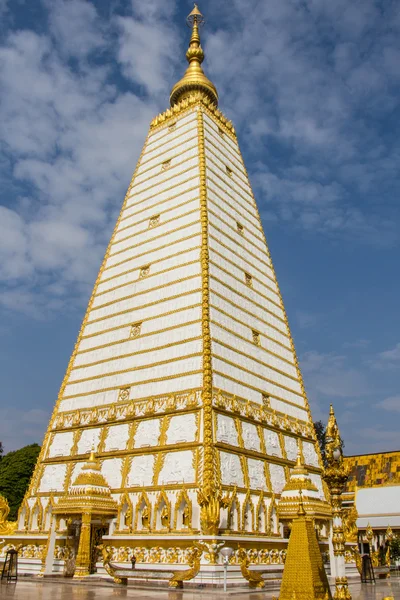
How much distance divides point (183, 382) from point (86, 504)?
5.31m

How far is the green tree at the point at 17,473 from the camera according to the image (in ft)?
125

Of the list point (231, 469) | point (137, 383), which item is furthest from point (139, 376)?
point (231, 469)

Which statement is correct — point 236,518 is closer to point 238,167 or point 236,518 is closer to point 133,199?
point 133,199

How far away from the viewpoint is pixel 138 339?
73.0 ft

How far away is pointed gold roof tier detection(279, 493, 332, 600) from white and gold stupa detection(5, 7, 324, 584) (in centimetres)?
710

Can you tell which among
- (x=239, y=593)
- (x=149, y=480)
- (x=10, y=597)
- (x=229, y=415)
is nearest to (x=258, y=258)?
(x=229, y=415)

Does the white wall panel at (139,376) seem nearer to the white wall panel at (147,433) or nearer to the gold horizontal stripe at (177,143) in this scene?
the white wall panel at (147,433)

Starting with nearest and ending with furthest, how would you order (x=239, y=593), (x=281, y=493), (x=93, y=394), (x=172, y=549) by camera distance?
(x=239, y=593) < (x=172, y=549) < (x=281, y=493) < (x=93, y=394)

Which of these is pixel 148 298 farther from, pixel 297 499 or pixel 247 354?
pixel 297 499

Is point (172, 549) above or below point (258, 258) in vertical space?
below

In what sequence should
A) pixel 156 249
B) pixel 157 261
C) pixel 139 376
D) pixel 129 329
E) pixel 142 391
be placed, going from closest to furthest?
pixel 142 391 < pixel 139 376 < pixel 129 329 < pixel 157 261 < pixel 156 249

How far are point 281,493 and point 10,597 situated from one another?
438 inches

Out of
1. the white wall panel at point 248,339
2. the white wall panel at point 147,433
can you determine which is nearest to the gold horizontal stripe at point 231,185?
the white wall panel at point 248,339

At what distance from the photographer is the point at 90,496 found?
1706cm
